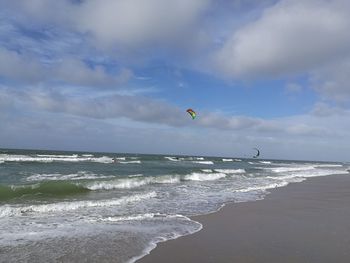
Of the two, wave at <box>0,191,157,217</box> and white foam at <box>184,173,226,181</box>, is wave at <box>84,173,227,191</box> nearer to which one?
white foam at <box>184,173,226,181</box>

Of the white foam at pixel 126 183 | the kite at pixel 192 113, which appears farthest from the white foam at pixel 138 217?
the kite at pixel 192 113

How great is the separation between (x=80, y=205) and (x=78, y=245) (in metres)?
5.32

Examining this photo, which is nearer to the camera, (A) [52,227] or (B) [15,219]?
(A) [52,227]

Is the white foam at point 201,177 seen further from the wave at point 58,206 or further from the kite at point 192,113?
the wave at point 58,206

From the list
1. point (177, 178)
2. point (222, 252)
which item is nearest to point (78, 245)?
point (222, 252)

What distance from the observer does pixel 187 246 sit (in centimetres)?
764

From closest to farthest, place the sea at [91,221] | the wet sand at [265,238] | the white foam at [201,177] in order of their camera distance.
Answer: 1. the wet sand at [265,238]
2. the sea at [91,221]
3. the white foam at [201,177]

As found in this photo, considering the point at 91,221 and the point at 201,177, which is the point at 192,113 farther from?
the point at 91,221

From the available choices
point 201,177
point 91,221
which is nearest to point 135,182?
point 201,177

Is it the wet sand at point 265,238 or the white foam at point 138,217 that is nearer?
the wet sand at point 265,238

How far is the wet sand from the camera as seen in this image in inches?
270

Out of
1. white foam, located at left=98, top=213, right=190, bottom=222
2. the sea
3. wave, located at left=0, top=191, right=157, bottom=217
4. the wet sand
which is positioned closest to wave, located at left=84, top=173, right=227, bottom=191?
the sea

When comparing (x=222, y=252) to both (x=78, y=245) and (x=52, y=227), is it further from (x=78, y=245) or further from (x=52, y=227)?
(x=52, y=227)

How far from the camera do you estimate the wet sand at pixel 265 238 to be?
685cm
